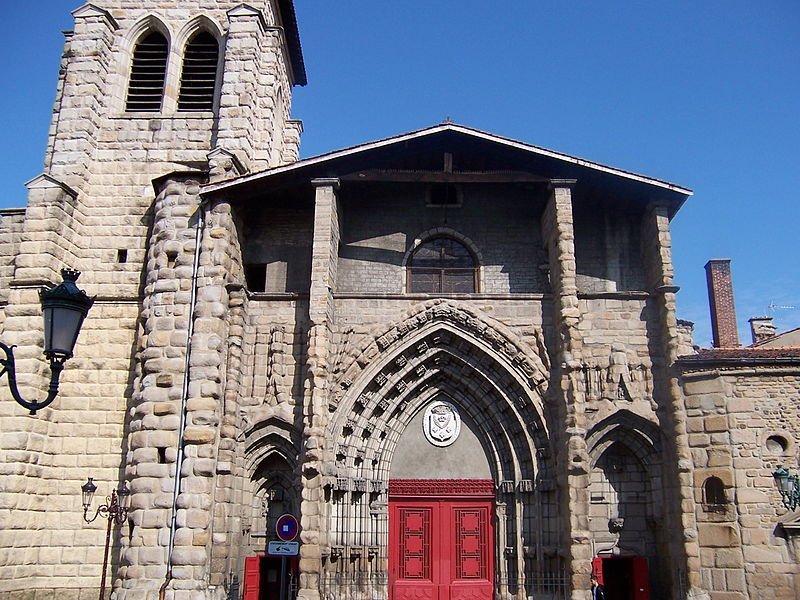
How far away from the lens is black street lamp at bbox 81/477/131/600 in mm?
11875

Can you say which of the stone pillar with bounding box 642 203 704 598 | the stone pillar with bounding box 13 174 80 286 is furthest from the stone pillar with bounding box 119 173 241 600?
the stone pillar with bounding box 642 203 704 598

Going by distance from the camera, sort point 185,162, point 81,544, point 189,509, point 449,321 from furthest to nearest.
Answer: point 185,162 < point 449,321 < point 81,544 < point 189,509

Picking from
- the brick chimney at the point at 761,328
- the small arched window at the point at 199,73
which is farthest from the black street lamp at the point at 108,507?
the brick chimney at the point at 761,328

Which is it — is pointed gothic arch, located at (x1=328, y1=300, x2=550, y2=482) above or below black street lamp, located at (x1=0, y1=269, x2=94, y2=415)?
above

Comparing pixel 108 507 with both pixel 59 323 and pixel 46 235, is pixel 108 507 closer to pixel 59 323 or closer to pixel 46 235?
pixel 46 235

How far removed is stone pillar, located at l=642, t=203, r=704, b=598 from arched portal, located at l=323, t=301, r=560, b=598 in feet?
6.31

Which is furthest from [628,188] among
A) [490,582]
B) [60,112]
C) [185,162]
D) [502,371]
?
[60,112]

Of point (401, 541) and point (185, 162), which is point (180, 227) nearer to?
point (185, 162)

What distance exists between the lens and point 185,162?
1517 cm

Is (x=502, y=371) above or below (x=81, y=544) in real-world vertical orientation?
above

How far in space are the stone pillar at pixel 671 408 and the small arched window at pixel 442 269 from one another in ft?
11.0

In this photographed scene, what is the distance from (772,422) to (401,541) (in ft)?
21.6

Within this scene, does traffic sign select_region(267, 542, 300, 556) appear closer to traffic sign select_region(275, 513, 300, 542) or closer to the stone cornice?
traffic sign select_region(275, 513, 300, 542)

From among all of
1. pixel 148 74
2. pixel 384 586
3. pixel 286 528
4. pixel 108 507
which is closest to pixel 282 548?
pixel 286 528
